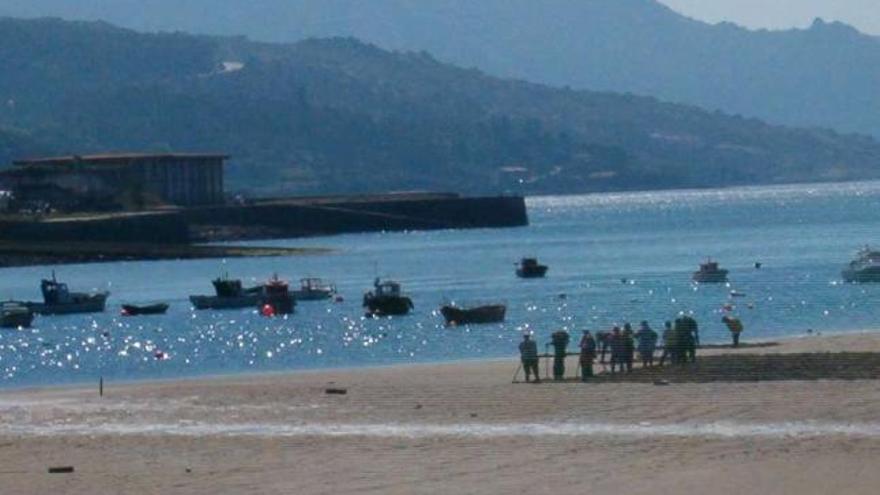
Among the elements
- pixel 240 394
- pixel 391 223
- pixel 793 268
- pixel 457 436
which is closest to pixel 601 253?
pixel 793 268

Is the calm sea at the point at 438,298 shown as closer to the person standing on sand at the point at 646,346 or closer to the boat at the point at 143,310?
the boat at the point at 143,310

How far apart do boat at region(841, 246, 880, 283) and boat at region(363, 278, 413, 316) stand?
43.0 feet

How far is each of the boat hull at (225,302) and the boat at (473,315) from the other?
484 inches

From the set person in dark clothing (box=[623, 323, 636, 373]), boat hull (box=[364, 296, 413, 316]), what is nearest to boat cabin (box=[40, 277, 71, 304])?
boat hull (box=[364, 296, 413, 316])

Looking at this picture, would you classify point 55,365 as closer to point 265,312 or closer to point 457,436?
point 265,312

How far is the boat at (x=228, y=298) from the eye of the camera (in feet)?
198

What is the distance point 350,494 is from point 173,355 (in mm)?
24940

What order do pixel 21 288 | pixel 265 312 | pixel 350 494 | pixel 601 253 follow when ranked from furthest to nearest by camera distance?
pixel 601 253 → pixel 21 288 → pixel 265 312 → pixel 350 494

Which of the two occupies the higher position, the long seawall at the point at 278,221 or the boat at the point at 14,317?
the long seawall at the point at 278,221

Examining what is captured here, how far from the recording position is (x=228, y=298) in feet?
198

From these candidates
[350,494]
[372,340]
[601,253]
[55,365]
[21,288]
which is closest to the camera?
[350,494]

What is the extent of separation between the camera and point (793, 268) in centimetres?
7112

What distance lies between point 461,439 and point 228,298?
3958cm

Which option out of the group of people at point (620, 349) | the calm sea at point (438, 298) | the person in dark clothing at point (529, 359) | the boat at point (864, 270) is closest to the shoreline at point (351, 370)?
the group of people at point (620, 349)
